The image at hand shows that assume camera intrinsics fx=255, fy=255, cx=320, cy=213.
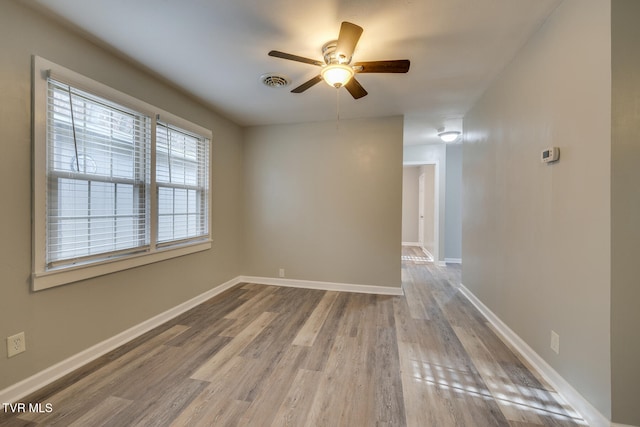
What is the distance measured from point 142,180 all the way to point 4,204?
3.14 ft

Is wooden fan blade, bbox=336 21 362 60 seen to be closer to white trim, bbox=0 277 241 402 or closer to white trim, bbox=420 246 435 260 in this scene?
white trim, bbox=0 277 241 402

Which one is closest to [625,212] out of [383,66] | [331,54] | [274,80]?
[383,66]

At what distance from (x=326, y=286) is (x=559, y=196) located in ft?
9.44

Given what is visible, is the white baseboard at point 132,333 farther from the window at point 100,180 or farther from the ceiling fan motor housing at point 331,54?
the ceiling fan motor housing at point 331,54

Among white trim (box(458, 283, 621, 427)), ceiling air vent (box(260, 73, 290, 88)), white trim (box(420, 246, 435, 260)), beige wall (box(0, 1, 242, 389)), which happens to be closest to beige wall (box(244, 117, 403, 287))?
ceiling air vent (box(260, 73, 290, 88))

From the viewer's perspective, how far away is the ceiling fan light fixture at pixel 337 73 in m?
1.84

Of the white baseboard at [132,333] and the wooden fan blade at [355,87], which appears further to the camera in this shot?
the wooden fan blade at [355,87]

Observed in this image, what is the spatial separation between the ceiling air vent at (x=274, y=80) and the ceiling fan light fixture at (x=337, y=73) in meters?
0.80

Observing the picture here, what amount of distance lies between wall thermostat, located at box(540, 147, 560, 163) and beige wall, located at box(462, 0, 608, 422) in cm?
4

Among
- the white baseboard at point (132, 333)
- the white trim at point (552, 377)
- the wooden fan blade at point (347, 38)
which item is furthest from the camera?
the white baseboard at point (132, 333)

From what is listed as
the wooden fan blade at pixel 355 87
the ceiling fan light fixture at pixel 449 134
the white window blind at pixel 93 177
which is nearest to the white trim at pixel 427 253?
the ceiling fan light fixture at pixel 449 134

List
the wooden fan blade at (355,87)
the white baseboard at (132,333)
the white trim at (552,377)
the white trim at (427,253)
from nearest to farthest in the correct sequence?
1. the white trim at (552,377)
2. the white baseboard at (132,333)
3. the wooden fan blade at (355,87)
4. the white trim at (427,253)

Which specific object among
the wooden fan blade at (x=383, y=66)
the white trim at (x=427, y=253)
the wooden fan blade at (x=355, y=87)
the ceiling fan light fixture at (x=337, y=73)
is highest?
the wooden fan blade at (x=355, y=87)

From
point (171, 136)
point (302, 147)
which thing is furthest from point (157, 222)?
point (302, 147)
